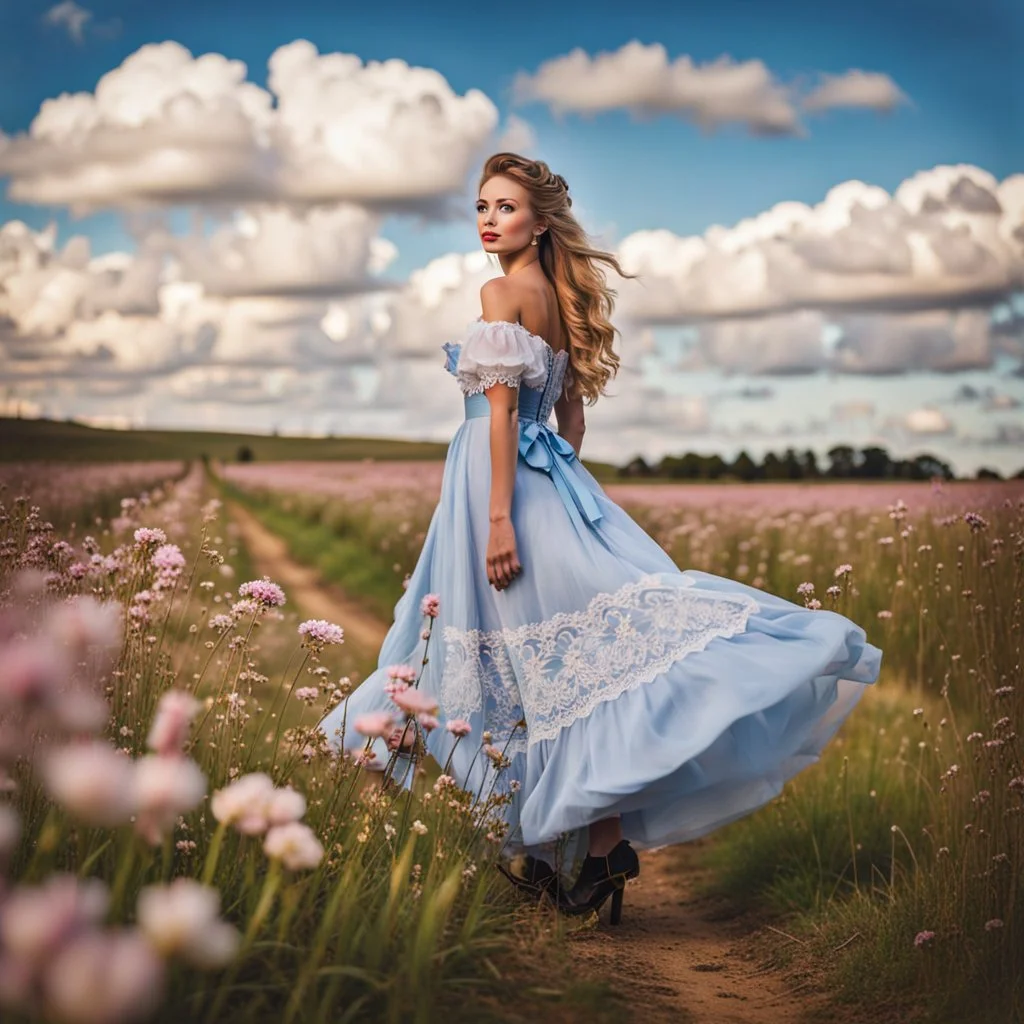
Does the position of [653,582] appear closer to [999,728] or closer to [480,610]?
[480,610]

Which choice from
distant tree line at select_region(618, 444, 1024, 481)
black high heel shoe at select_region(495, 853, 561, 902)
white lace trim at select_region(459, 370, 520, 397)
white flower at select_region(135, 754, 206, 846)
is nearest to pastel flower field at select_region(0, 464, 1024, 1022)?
white flower at select_region(135, 754, 206, 846)

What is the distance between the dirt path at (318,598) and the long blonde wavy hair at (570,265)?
5349 mm

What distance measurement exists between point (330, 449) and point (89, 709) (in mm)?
81592

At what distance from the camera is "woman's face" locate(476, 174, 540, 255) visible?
4406 mm

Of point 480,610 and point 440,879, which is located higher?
point 480,610

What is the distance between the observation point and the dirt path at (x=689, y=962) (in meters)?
3.55

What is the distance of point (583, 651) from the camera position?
3.98 meters

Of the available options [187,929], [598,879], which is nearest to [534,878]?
[598,879]

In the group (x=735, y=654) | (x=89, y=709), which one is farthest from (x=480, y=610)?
(x=89, y=709)

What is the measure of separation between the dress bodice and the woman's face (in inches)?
13.1

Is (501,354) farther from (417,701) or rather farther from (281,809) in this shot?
(281,809)

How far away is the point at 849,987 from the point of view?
3.85m

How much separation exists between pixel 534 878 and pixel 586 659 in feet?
2.95

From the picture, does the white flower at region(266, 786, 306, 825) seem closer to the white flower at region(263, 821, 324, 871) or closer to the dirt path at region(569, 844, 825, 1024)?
the white flower at region(263, 821, 324, 871)
